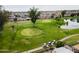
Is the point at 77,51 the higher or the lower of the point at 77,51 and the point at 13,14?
the lower

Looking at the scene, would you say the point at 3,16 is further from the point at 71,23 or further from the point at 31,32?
the point at 71,23

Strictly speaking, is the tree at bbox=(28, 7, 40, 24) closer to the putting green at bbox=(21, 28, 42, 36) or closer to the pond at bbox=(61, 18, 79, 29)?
the putting green at bbox=(21, 28, 42, 36)

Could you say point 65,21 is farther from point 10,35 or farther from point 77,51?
point 10,35

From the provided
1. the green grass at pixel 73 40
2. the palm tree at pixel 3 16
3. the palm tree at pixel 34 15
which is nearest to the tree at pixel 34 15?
the palm tree at pixel 34 15

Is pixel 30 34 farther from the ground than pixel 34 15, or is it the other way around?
pixel 34 15

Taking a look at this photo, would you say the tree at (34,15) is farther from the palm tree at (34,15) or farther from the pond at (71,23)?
the pond at (71,23)

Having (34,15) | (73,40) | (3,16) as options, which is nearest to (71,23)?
(73,40)
